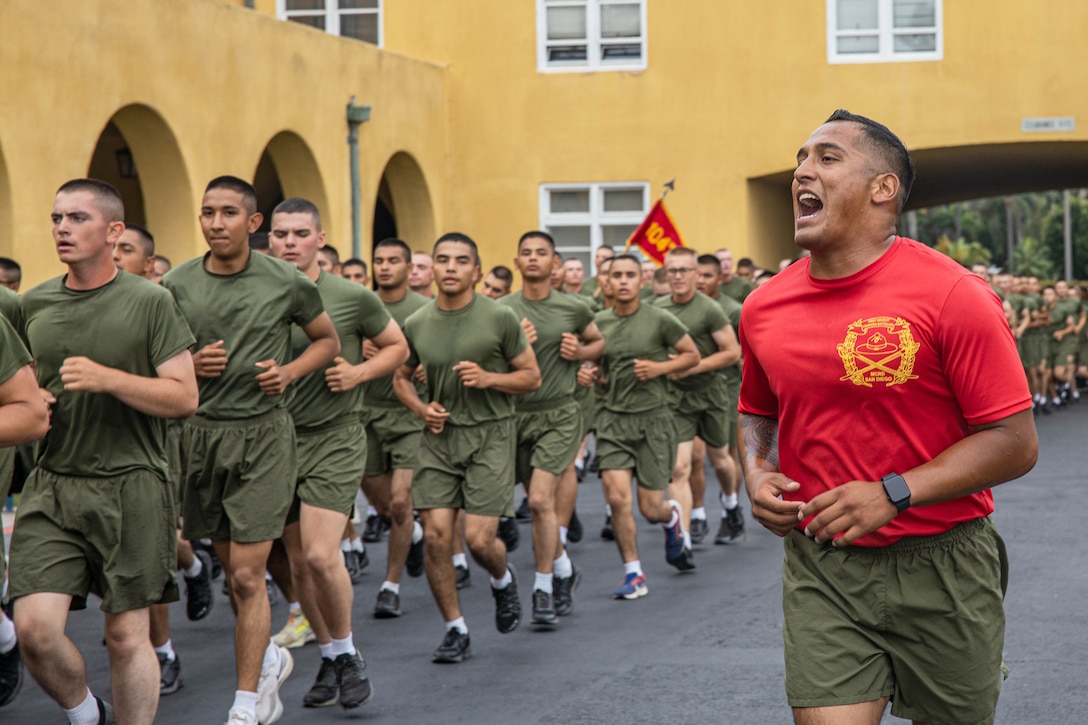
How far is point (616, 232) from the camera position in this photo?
25875mm

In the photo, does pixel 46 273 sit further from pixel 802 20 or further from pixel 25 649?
pixel 802 20

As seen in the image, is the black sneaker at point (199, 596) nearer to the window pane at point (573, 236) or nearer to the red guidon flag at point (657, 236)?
the red guidon flag at point (657, 236)

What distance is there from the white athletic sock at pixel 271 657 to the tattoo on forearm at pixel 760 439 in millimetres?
3277

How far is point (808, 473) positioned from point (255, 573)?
3219 millimetres

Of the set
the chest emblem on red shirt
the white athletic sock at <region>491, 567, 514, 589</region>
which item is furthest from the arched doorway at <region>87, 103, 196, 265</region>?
the chest emblem on red shirt

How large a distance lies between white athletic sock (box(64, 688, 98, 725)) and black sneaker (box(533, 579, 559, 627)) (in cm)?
354

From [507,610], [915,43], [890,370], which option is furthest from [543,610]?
[915,43]

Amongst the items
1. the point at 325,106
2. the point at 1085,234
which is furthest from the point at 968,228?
the point at 325,106

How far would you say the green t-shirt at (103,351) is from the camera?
6.12m

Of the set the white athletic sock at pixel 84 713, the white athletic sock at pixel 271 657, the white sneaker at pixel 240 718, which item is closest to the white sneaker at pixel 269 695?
the white athletic sock at pixel 271 657

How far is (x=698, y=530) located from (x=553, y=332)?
277cm

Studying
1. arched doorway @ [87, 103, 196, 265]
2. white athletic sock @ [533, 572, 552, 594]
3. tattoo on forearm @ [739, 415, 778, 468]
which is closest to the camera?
tattoo on forearm @ [739, 415, 778, 468]

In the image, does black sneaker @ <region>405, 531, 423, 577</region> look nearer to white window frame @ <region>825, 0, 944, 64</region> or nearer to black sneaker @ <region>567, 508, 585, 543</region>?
black sneaker @ <region>567, 508, 585, 543</region>

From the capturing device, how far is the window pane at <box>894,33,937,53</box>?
25.2 m
